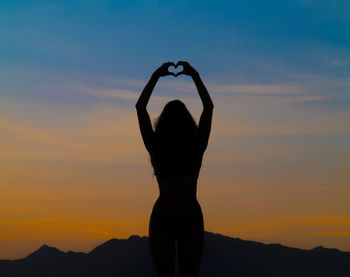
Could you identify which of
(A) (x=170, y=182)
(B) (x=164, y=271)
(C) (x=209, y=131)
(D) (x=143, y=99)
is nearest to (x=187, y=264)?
(B) (x=164, y=271)

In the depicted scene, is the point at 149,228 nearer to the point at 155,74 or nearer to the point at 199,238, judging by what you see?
the point at 199,238

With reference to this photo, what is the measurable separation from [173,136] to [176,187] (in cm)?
52

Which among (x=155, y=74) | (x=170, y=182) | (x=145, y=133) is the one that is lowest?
(x=170, y=182)

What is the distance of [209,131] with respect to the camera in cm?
579

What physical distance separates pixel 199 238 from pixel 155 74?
173 centimetres

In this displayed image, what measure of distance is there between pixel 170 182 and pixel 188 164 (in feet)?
0.83

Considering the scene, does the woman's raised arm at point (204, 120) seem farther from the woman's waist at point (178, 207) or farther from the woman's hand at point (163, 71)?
the woman's waist at point (178, 207)

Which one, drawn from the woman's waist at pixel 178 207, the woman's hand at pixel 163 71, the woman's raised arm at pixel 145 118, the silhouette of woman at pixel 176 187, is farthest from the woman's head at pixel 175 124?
the woman's waist at pixel 178 207

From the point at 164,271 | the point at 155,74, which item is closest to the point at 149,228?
the point at 164,271

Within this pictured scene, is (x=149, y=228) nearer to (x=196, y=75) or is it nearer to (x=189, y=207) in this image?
(x=189, y=207)

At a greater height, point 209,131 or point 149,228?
point 209,131

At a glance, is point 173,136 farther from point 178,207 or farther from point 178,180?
point 178,207

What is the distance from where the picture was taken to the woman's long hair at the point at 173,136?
18.8 feet

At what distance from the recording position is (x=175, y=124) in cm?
584
